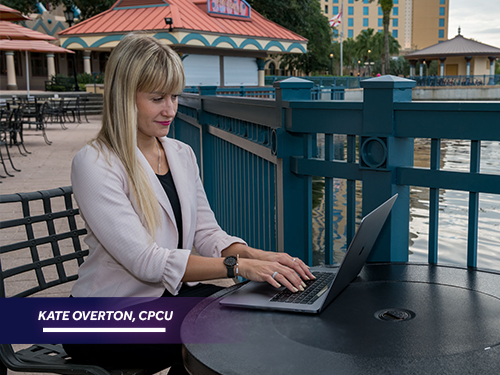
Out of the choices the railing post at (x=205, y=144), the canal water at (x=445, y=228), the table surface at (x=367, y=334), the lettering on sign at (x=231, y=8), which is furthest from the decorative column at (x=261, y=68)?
the table surface at (x=367, y=334)

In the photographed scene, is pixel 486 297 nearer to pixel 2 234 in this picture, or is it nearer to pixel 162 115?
pixel 162 115

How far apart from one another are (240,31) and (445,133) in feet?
79.0

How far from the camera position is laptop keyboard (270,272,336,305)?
1572 millimetres

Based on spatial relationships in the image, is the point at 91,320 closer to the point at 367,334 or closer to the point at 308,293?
the point at 308,293

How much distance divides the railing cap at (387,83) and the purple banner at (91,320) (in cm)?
102

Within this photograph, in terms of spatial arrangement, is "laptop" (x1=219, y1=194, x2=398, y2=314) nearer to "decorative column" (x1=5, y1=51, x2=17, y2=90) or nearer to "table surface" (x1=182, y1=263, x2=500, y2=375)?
"table surface" (x1=182, y1=263, x2=500, y2=375)

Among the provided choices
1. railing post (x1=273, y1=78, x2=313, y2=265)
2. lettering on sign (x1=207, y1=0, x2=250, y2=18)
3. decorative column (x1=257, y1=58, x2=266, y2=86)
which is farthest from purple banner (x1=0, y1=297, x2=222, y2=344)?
decorative column (x1=257, y1=58, x2=266, y2=86)

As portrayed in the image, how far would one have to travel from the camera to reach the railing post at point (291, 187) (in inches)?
104

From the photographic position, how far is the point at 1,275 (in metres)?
1.86

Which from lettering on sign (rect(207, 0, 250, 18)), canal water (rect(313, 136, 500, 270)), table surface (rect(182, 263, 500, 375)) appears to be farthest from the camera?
lettering on sign (rect(207, 0, 250, 18))

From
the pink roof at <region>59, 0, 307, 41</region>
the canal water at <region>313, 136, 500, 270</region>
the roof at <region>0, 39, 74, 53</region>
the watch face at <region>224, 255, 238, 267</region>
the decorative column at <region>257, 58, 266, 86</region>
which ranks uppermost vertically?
the pink roof at <region>59, 0, 307, 41</region>

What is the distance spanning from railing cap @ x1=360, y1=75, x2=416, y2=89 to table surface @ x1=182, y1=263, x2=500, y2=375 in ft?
2.44

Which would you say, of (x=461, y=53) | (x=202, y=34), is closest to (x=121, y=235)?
(x=202, y=34)

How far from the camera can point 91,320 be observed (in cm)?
188
